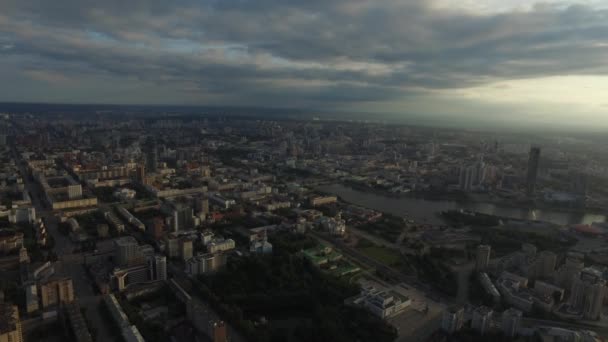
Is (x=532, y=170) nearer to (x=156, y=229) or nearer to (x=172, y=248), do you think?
(x=172, y=248)

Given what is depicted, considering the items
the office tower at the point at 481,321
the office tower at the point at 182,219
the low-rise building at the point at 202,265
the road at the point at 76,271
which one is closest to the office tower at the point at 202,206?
the office tower at the point at 182,219

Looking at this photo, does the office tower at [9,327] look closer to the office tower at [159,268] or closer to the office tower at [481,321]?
the office tower at [159,268]

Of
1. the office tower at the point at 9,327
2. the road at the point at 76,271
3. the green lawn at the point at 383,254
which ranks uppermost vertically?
the office tower at the point at 9,327

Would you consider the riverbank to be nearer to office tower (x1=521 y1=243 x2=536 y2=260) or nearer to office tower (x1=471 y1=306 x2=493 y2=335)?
office tower (x1=521 y1=243 x2=536 y2=260)

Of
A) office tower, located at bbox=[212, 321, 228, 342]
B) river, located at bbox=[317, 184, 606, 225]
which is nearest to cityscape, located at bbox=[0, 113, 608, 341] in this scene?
office tower, located at bbox=[212, 321, 228, 342]

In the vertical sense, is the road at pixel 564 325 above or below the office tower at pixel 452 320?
below

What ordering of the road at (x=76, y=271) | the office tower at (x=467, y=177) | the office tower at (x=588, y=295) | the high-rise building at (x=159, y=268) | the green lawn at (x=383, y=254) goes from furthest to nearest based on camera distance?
the office tower at (x=467, y=177)
the green lawn at (x=383, y=254)
the high-rise building at (x=159, y=268)
the office tower at (x=588, y=295)
the road at (x=76, y=271)

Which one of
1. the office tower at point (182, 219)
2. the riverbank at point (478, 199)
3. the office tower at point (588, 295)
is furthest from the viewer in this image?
the riverbank at point (478, 199)

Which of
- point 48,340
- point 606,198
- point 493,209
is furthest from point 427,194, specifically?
point 48,340
